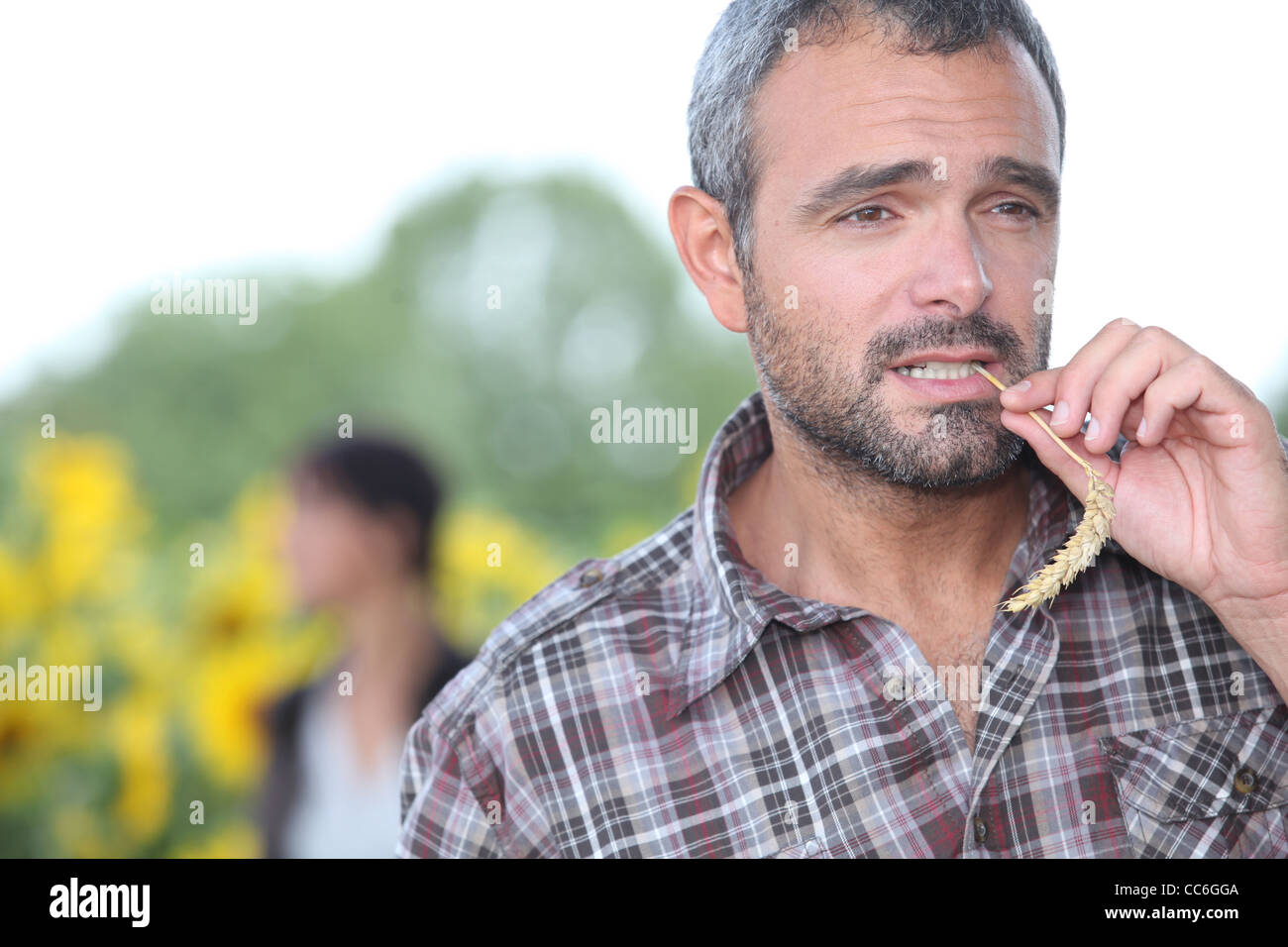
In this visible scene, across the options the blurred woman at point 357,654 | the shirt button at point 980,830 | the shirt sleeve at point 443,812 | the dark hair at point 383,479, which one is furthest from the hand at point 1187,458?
the dark hair at point 383,479

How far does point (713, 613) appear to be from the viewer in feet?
6.00

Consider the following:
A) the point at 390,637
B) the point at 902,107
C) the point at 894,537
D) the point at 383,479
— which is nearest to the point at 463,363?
the point at 383,479

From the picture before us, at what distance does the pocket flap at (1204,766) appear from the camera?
1.64m

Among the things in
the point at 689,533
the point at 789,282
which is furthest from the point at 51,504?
the point at 789,282

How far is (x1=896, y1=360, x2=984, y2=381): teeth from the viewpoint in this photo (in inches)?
68.3

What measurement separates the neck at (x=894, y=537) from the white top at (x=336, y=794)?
5.80 feet

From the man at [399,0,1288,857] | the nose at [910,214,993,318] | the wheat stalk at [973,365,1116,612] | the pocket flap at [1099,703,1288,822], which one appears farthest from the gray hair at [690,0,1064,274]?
the pocket flap at [1099,703,1288,822]

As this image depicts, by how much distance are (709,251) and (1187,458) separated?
919 millimetres

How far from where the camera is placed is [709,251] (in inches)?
84.8

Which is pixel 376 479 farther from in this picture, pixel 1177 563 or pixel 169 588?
pixel 1177 563

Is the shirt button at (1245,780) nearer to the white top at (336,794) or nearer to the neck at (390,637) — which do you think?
the white top at (336,794)

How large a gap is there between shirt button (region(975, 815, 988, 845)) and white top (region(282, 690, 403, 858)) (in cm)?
206

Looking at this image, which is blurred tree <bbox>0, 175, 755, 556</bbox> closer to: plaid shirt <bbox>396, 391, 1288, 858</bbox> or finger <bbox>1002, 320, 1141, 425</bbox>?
plaid shirt <bbox>396, 391, 1288, 858</bbox>
